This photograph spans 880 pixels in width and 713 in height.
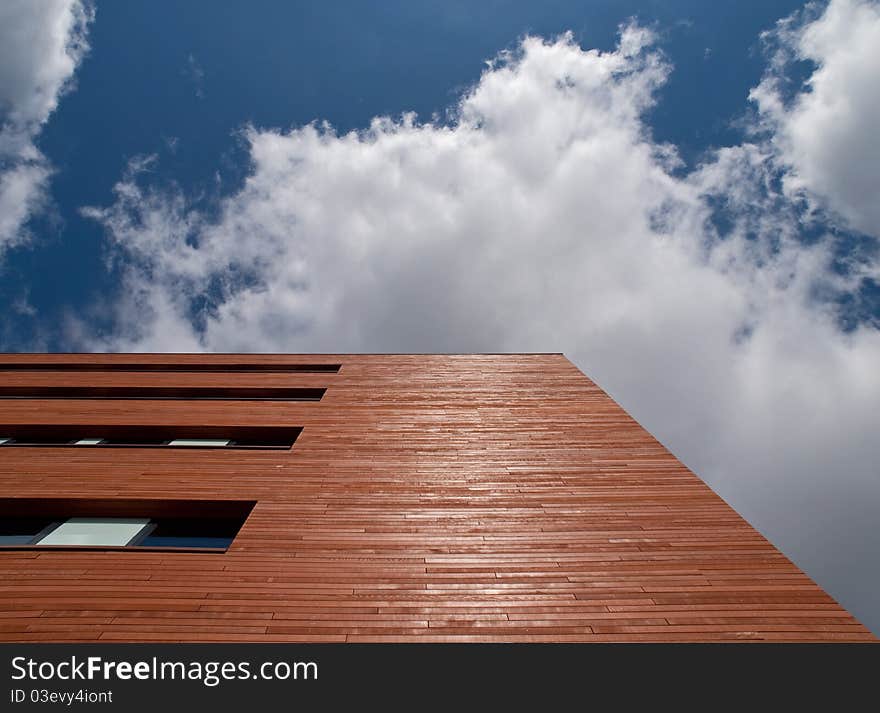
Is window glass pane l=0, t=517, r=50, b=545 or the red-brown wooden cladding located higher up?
window glass pane l=0, t=517, r=50, b=545

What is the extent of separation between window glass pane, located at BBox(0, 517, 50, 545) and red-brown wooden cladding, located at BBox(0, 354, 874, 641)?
363mm

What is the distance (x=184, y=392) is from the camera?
1030 cm

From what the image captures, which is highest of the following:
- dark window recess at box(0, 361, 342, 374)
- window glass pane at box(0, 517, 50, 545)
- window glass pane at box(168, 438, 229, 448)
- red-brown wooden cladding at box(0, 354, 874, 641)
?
dark window recess at box(0, 361, 342, 374)

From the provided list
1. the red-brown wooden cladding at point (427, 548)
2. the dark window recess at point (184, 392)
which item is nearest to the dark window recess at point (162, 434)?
the red-brown wooden cladding at point (427, 548)

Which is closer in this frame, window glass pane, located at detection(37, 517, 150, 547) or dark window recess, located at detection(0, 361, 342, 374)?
window glass pane, located at detection(37, 517, 150, 547)

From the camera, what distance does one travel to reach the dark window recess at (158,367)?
11.7m

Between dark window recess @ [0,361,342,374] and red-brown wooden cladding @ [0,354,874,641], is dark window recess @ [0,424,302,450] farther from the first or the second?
dark window recess @ [0,361,342,374]

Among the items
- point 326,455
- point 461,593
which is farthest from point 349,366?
point 461,593

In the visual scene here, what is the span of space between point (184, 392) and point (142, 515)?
501 cm

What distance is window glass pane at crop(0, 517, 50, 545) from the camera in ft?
17.9

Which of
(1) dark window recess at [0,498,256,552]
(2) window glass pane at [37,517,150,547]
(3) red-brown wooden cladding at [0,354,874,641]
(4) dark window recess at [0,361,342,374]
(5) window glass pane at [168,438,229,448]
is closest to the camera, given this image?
(3) red-brown wooden cladding at [0,354,874,641]

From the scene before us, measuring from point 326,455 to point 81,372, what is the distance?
8.79 m

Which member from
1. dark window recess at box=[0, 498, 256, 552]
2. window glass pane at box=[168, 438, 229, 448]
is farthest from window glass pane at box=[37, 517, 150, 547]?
window glass pane at box=[168, 438, 229, 448]
